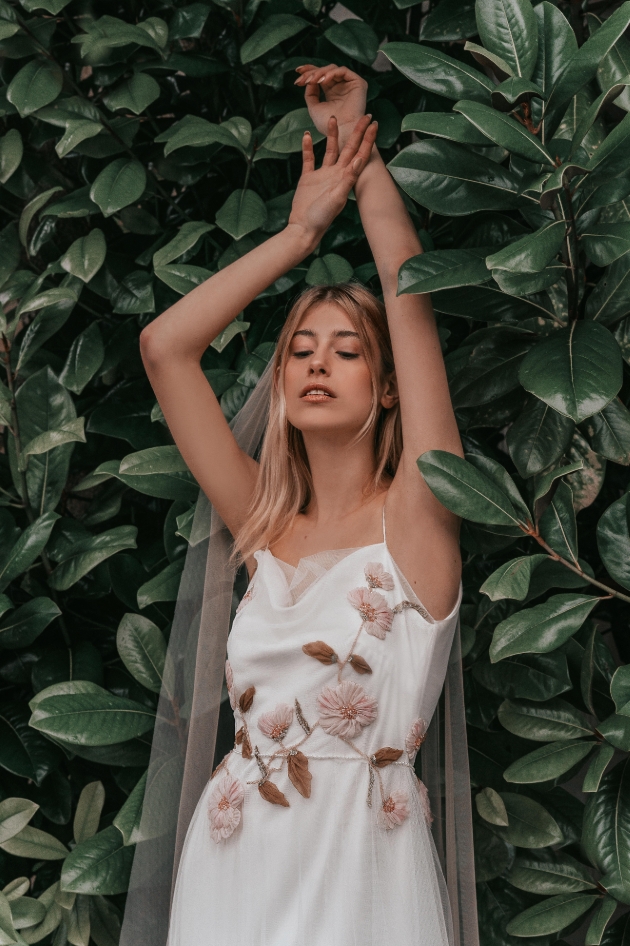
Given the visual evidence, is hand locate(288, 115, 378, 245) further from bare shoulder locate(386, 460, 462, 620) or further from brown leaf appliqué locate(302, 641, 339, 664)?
brown leaf appliqué locate(302, 641, 339, 664)

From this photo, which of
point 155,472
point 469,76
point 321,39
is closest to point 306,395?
point 155,472

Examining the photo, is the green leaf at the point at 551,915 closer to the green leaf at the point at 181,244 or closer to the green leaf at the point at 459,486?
the green leaf at the point at 459,486

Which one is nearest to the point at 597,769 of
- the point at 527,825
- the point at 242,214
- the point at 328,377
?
the point at 527,825

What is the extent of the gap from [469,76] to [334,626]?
0.77m

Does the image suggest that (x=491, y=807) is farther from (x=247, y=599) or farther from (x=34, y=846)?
(x=34, y=846)

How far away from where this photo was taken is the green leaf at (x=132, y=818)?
1.42 meters

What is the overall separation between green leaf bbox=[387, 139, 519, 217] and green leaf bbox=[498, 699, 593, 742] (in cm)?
75

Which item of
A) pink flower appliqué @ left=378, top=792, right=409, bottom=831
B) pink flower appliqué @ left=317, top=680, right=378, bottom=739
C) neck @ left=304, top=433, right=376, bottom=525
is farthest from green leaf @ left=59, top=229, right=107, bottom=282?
pink flower appliqué @ left=378, top=792, right=409, bottom=831

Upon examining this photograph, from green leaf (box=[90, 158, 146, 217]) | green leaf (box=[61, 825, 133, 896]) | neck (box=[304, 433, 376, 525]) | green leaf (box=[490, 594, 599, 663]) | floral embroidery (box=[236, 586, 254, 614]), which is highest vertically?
green leaf (box=[90, 158, 146, 217])

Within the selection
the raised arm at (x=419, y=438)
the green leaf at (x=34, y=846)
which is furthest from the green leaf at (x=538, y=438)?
the green leaf at (x=34, y=846)

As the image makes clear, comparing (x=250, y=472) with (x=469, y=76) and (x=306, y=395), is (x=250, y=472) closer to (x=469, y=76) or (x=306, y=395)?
(x=306, y=395)

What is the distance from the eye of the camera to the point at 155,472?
5.01 feet

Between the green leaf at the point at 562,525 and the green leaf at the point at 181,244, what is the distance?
77 centimetres

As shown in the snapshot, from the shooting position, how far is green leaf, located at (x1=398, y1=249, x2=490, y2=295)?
1.24 metres
